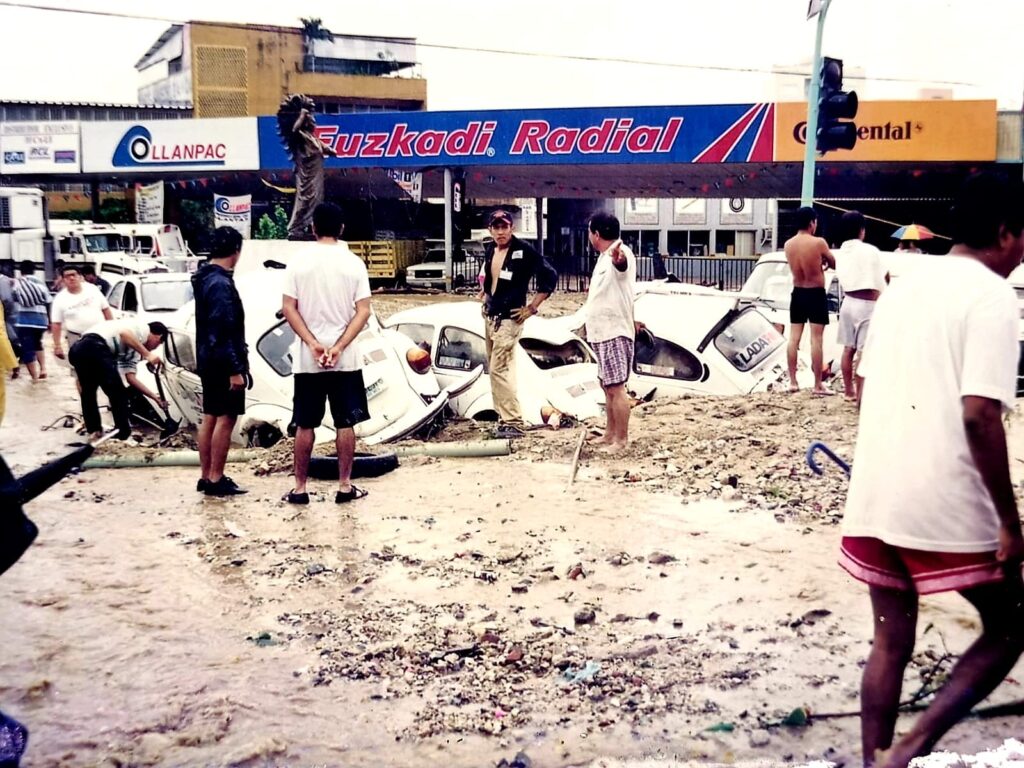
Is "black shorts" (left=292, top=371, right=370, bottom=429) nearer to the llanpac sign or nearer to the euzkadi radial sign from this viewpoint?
the llanpac sign

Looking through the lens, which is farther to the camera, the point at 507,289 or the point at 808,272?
the point at 808,272

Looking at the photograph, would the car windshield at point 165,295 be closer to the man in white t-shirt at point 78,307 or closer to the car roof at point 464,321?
the man in white t-shirt at point 78,307

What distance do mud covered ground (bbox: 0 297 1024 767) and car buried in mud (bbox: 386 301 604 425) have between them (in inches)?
95.5

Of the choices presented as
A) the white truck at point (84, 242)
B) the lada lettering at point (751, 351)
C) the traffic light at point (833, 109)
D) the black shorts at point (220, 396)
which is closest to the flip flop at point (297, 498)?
the black shorts at point (220, 396)

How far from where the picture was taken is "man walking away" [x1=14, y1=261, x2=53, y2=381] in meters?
15.6

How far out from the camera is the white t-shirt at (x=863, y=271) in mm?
8852

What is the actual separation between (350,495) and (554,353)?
448 cm

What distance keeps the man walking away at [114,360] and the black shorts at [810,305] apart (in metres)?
5.64

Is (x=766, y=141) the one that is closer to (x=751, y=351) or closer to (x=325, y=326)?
(x=751, y=351)

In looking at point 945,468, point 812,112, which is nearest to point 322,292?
point 945,468

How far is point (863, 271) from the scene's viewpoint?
29.1ft

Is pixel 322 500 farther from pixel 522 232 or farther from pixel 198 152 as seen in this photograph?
pixel 522 232

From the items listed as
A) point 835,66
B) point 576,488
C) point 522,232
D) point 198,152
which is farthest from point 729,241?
point 576,488

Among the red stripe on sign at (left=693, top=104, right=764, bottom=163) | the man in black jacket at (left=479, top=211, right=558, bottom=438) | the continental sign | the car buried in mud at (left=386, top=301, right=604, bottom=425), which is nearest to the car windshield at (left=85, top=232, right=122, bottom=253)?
the red stripe on sign at (left=693, top=104, right=764, bottom=163)
